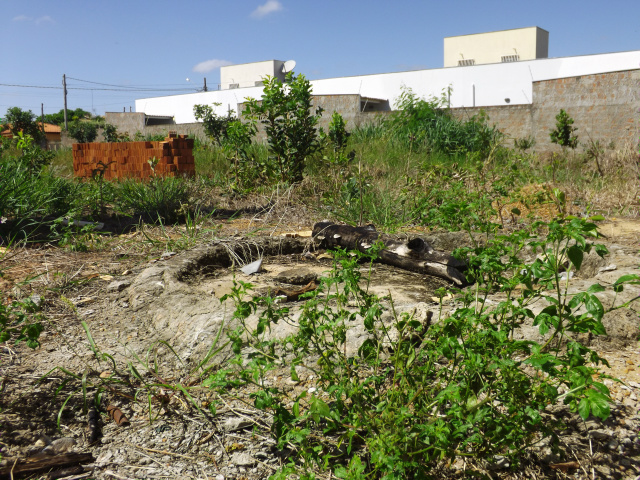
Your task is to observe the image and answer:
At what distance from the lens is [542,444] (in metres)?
1.67

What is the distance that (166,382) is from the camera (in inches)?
86.0

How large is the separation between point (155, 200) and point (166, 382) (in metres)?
3.97

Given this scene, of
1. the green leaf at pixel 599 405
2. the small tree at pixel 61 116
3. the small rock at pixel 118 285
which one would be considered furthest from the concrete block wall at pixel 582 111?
the small tree at pixel 61 116

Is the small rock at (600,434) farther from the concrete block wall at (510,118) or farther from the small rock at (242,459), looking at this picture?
the concrete block wall at (510,118)

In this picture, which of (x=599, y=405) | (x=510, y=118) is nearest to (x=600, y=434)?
(x=599, y=405)

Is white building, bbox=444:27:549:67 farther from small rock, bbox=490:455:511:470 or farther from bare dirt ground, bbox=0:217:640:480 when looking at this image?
small rock, bbox=490:455:511:470

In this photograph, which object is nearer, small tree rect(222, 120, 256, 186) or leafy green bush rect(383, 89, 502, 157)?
small tree rect(222, 120, 256, 186)

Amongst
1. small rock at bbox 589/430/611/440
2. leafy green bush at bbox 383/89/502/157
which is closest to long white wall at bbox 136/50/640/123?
leafy green bush at bbox 383/89/502/157

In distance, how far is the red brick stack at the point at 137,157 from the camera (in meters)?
7.59

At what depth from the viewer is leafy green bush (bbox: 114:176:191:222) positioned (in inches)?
230

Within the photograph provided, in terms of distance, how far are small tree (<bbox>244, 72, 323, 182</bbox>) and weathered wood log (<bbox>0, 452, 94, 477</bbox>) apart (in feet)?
18.0

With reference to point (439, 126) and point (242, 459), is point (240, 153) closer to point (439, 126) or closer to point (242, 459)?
point (242, 459)

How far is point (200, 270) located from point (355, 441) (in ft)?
7.18

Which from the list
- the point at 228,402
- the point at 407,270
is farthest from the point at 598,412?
the point at 407,270
